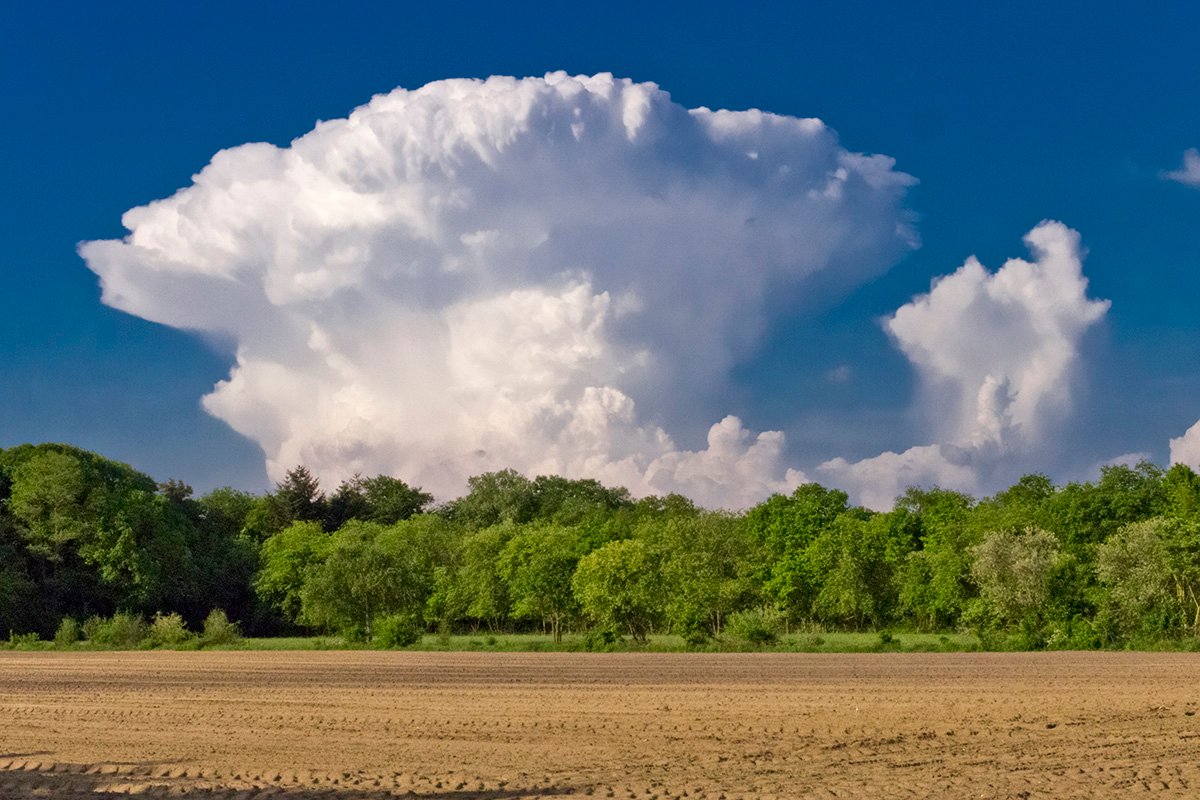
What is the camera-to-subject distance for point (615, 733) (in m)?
21.1

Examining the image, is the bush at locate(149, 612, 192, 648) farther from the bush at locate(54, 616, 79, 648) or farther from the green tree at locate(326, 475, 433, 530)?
the green tree at locate(326, 475, 433, 530)

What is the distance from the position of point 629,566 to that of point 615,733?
1724 inches

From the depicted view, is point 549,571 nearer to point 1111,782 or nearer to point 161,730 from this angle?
point 161,730

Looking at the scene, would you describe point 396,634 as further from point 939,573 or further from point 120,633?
point 939,573

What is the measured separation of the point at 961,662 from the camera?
4338cm

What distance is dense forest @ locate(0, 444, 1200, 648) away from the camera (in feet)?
205

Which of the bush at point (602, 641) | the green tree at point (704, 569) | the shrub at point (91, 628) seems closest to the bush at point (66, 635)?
the shrub at point (91, 628)

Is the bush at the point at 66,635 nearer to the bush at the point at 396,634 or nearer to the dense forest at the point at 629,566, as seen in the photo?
the dense forest at the point at 629,566

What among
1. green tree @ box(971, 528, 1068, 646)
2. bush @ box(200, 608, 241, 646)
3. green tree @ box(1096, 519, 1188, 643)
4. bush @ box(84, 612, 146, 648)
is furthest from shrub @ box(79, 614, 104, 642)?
green tree @ box(1096, 519, 1188, 643)

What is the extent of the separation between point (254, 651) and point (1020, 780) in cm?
5251

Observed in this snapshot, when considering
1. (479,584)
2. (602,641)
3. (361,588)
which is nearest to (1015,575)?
(602,641)

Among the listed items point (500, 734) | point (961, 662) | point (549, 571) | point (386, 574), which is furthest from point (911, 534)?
point (500, 734)

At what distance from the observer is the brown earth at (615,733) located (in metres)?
15.4

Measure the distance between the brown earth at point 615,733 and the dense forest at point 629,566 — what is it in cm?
2373
